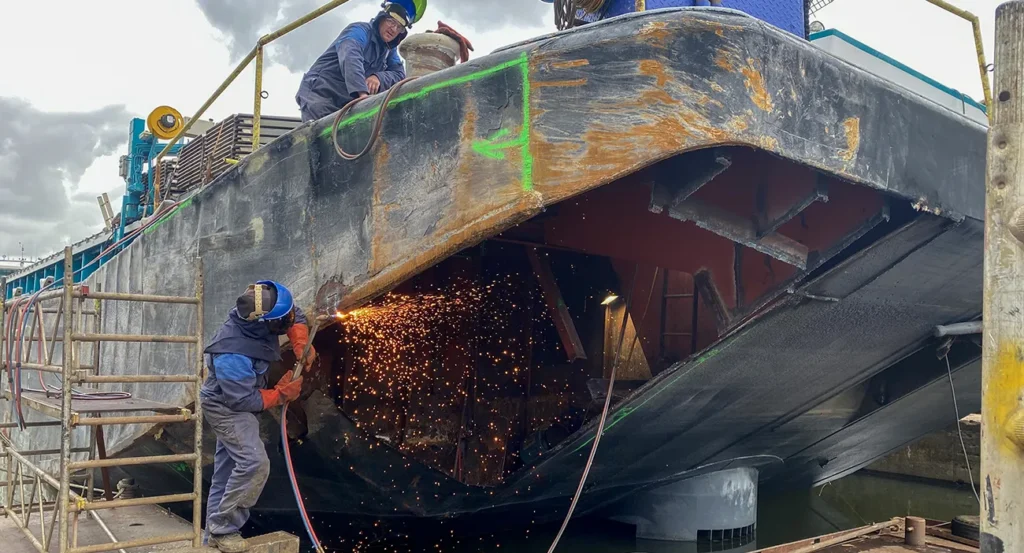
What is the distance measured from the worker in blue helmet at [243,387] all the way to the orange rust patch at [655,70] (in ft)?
6.41

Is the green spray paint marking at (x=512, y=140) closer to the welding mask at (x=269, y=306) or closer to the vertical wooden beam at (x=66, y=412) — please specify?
the welding mask at (x=269, y=306)

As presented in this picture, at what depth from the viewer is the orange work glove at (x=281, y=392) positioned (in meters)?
3.89

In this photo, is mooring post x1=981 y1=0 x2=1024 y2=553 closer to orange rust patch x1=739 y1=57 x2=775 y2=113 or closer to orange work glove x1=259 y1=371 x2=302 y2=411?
orange rust patch x1=739 y1=57 x2=775 y2=113

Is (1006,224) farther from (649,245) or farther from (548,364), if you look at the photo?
(548,364)

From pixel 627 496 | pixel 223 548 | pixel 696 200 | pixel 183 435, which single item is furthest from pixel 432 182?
pixel 627 496

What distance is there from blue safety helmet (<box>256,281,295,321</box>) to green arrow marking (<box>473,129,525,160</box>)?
1.20m

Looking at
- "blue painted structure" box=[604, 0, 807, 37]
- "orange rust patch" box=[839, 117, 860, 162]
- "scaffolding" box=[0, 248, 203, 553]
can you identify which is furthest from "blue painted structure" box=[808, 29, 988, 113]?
"scaffolding" box=[0, 248, 203, 553]

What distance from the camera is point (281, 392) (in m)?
3.95

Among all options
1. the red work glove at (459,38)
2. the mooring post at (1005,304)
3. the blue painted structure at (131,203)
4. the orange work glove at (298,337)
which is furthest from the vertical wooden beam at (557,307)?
the blue painted structure at (131,203)

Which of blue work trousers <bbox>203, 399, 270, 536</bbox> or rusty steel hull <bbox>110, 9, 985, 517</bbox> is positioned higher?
rusty steel hull <bbox>110, 9, 985, 517</bbox>

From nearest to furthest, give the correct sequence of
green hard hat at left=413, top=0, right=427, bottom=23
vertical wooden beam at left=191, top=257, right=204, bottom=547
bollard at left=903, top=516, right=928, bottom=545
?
vertical wooden beam at left=191, top=257, right=204, bottom=547
bollard at left=903, top=516, right=928, bottom=545
green hard hat at left=413, top=0, right=427, bottom=23

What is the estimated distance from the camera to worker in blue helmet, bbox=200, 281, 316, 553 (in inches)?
146

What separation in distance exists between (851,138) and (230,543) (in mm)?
3431

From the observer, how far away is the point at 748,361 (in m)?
4.61
